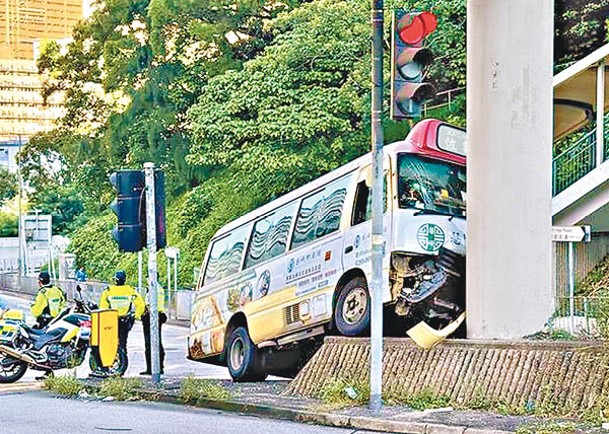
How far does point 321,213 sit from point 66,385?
4.22 m

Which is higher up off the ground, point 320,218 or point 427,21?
point 427,21

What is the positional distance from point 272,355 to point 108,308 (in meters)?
2.86

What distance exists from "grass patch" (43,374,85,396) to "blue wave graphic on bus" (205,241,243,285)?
111 inches

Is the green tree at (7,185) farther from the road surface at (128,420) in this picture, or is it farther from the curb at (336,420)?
the curb at (336,420)

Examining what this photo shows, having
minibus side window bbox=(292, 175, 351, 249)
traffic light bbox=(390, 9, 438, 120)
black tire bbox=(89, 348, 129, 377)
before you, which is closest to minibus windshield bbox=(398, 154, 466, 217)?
minibus side window bbox=(292, 175, 351, 249)

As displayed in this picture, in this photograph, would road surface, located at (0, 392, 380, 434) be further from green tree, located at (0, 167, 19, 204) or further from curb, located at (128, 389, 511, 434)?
green tree, located at (0, 167, 19, 204)

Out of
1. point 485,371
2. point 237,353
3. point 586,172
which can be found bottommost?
point 237,353

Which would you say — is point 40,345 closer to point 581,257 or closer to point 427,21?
point 581,257

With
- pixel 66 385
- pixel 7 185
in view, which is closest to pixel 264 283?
pixel 66 385

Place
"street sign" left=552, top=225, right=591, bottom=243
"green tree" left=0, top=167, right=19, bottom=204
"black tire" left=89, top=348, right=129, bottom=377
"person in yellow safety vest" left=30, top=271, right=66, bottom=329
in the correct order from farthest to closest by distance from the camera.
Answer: "green tree" left=0, top=167, right=19, bottom=204
"person in yellow safety vest" left=30, top=271, right=66, bottom=329
"black tire" left=89, top=348, right=129, bottom=377
"street sign" left=552, top=225, right=591, bottom=243

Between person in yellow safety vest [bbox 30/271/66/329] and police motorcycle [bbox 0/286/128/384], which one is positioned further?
person in yellow safety vest [bbox 30/271/66/329]

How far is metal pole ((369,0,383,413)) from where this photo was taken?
37.5 ft

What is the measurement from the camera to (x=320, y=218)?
49.6 feet

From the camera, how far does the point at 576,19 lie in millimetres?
26406
